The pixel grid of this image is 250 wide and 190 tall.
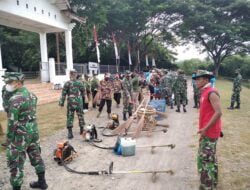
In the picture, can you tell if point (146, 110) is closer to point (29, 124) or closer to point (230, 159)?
point (230, 159)

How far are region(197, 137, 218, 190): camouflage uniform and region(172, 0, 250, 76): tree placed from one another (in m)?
31.3

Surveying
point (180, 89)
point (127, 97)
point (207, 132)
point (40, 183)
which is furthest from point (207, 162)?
→ point (180, 89)

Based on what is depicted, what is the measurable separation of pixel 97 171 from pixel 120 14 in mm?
27360

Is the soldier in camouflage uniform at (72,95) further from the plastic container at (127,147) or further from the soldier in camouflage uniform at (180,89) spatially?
the soldier in camouflage uniform at (180,89)

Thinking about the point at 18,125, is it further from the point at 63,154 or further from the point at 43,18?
the point at 43,18

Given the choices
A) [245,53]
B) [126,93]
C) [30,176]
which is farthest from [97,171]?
[245,53]

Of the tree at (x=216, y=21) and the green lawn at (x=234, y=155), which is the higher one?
the tree at (x=216, y=21)

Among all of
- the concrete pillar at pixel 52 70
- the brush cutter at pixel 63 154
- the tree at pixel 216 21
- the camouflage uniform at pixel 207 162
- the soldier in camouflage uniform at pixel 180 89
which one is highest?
the tree at pixel 216 21

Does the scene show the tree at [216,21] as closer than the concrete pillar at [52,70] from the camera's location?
No

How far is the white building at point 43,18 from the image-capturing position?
15.4m

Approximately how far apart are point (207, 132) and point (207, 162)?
19.0 inches

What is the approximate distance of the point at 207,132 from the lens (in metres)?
4.34

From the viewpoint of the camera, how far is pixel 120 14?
31.2m

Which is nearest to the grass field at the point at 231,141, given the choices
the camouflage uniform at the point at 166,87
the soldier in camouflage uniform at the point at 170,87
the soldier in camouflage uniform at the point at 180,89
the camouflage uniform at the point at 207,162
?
the camouflage uniform at the point at 207,162
